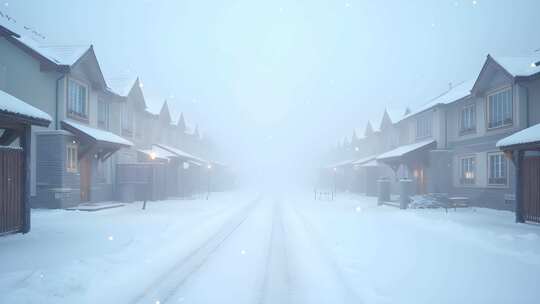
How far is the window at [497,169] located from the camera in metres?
20.2

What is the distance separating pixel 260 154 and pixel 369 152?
11140cm

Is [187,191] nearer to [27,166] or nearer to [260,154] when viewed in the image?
[27,166]

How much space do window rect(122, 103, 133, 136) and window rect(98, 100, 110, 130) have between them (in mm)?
2062

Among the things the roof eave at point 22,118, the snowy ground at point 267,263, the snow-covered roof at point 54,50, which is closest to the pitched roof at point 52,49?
the snow-covered roof at point 54,50

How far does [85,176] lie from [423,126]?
2494 centimetres

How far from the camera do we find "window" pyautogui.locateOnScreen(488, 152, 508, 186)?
20217 millimetres

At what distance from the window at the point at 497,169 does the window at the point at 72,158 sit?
78.0 feet

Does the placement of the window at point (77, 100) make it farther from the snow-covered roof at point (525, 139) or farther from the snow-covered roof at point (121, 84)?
the snow-covered roof at point (525, 139)

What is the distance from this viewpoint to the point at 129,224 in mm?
14805

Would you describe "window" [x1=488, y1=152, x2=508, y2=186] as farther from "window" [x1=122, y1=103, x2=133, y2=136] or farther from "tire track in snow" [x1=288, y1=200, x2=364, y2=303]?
"window" [x1=122, y1=103, x2=133, y2=136]

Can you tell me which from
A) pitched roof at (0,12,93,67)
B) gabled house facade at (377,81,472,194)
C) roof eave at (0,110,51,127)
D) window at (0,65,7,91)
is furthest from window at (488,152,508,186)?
window at (0,65,7,91)

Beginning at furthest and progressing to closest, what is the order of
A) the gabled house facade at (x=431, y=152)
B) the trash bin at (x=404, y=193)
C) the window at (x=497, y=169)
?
1. the gabled house facade at (x=431, y=152)
2. the trash bin at (x=404, y=193)
3. the window at (x=497, y=169)

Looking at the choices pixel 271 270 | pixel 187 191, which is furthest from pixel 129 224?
pixel 187 191

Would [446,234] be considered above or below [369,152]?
below
